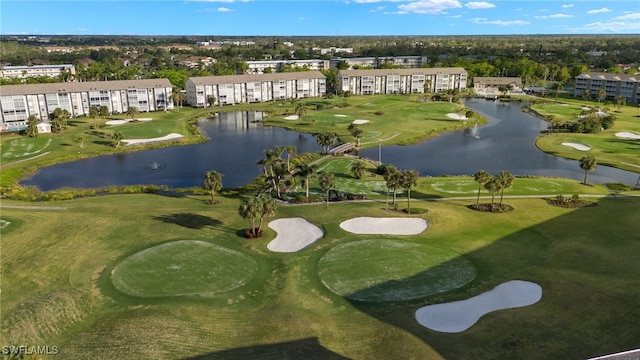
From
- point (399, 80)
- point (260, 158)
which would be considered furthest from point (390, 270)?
point (399, 80)

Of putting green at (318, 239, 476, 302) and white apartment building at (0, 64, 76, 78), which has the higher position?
white apartment building at (0, 64, 76, 78)

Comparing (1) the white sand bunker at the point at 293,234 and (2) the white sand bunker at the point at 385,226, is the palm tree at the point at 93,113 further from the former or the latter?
(2) the white sand bunker at the point at 385,226

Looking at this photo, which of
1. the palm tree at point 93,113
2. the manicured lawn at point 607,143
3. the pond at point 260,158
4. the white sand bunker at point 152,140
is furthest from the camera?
the palm tree at point 93,113

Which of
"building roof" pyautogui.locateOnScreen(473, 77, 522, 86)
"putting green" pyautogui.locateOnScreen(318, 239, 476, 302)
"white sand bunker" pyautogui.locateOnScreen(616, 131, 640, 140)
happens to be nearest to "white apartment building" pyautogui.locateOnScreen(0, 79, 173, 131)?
"putting green" pyautogui.locateOnScreen(318, 239, 476, 302)

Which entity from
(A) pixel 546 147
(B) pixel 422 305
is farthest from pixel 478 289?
(A) pixel 546 147

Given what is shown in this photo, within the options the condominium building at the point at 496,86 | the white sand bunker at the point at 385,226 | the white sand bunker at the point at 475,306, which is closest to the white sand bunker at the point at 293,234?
the white sand bunker at the point at 385,226

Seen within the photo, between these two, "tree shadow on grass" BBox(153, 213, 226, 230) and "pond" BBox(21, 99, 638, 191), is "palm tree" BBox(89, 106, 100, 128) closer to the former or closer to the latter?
"pond" BBox(21, 99, 638, 191)
